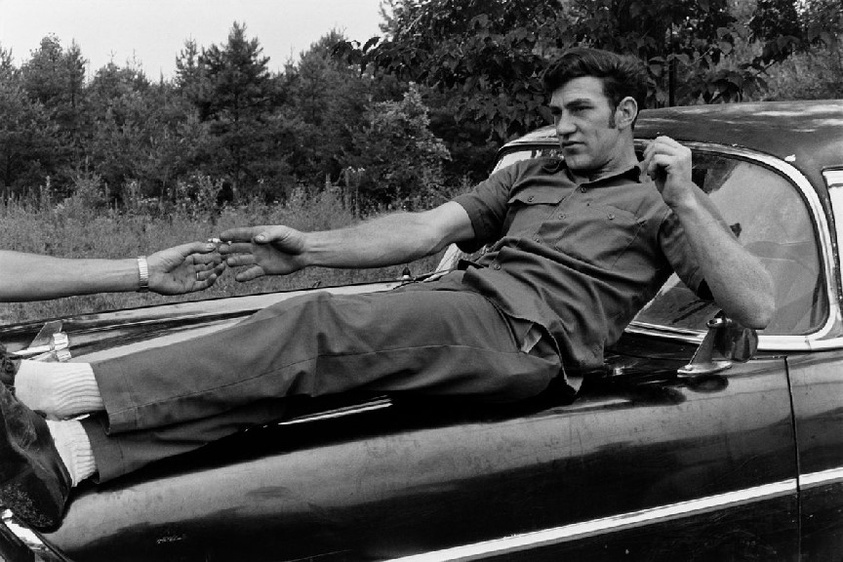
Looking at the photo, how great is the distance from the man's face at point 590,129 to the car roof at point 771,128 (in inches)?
10.7

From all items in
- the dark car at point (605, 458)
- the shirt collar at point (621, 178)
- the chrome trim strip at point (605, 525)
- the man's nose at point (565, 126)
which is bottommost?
the chrome trim strip at point (605, 525)

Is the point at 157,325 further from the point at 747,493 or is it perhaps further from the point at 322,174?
the point at 322,174

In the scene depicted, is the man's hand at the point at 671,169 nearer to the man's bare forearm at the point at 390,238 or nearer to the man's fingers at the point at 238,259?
the man's bare forearm at the point at 390,238

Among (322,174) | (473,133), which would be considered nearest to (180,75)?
(322,174)

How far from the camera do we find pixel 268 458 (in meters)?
2.04

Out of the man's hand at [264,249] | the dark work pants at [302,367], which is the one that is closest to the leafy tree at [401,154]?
the man's hand at [264,249]

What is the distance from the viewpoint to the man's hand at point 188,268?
313 centimetres

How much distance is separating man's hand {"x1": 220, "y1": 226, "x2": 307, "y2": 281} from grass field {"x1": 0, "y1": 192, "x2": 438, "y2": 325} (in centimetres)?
471

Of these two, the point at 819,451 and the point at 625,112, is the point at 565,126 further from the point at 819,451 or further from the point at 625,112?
the point at 819,451

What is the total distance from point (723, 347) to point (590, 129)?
3.06 ft

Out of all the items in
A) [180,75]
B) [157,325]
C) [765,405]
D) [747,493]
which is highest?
[180,75]

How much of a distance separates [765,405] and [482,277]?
82cm

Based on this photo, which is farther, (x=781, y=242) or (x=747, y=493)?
(x=781, y=242)

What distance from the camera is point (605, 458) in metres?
2.29
